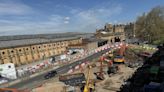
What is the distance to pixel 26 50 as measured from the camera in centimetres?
6412

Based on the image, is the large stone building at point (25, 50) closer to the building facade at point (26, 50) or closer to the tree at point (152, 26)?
the building facade at point (26, 50)

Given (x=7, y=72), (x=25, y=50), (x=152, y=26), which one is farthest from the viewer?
(x=152, y=26)

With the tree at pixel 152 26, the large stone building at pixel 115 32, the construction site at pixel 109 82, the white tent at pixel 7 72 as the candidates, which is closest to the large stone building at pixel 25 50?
the white tent at pixel 7 72

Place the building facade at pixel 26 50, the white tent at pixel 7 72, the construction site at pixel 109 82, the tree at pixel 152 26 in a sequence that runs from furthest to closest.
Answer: the tree at pixel 152 26, the building facade at pixel 26 50, the white tent at pixel 7 72, the construction site at pixel 109 82

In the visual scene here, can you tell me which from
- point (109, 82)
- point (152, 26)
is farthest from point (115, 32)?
point (109, 82)

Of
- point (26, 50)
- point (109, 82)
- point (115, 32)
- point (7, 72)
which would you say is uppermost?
point (115, 32)

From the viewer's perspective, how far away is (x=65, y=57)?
64.7 m

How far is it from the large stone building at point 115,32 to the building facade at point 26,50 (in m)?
37.5

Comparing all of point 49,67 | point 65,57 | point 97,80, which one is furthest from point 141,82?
point 65,57

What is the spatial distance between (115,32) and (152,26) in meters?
25.9

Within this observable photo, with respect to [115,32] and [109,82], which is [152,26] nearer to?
[115,32]

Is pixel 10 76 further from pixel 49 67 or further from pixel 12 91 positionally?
pixel 12 91

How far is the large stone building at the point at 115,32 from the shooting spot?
113m

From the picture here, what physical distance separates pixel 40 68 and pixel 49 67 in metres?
2.56
